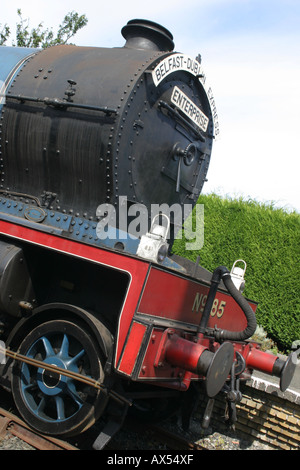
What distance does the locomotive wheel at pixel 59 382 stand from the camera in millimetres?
3174


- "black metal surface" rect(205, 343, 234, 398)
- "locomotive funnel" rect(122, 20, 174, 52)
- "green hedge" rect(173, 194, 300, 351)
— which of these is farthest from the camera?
"green hedge" rect(173, 194, 300, 351)

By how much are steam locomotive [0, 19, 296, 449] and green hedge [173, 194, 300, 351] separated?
3.43m

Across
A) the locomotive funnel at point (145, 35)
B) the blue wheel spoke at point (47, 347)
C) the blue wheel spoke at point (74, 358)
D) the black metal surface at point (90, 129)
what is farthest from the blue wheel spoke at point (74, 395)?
the locomotive funnel at point (145, 35)

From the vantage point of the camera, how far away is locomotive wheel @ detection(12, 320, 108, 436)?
317 centimetres

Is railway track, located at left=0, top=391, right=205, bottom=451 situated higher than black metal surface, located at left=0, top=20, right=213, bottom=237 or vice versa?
black metal surface, located at left=0, top=20, right=213, bottom=237

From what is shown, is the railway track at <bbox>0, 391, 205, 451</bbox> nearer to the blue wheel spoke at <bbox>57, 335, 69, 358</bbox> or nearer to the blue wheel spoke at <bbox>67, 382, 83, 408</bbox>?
the blue wheel spoke at <bbox>67, 382, 83, 408</bbox>

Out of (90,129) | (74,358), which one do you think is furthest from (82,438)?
(90,129)

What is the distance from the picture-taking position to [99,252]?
10.1 ft

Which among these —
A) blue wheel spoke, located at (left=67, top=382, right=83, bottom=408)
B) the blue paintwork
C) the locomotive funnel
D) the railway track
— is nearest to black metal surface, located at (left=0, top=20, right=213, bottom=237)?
the locomotive funnel

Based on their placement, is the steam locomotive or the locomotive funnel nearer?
the steam locomotive

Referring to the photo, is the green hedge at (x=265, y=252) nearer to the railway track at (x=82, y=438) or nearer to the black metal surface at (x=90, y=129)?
the railway track at (x=82, y=438)

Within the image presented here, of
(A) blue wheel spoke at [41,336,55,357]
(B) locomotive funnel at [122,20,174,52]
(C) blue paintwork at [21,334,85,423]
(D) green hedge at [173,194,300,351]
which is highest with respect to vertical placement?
(B) locomotive funnel at [122,20,174,52]

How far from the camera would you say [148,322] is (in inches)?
113

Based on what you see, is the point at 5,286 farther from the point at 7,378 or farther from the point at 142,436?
the point at 142,436
